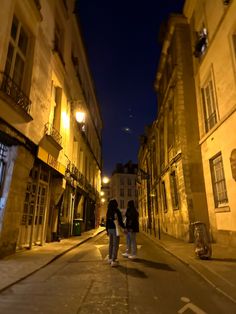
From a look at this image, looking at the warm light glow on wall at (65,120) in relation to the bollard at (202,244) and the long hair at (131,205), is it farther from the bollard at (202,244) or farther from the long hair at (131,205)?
the bollard at (202,244)

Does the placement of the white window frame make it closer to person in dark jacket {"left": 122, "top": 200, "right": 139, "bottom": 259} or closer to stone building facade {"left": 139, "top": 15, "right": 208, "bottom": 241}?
stone building facade {"left": 139, "top": 15, "right": 208, "bottom": 241}

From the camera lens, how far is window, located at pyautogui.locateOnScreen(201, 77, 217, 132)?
471 inches

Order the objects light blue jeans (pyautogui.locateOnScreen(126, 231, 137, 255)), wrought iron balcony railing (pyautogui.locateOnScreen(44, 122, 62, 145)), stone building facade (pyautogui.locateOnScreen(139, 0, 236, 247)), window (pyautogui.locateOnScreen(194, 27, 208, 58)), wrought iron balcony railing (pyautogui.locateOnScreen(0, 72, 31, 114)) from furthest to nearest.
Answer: window (pyautogui.locateOnScreen(194, 27, 208, 58)), wrought iron balcony railing (pyautogui.locateOnScreen(44, 122, 62, 145)), stone building facade (pyautogui.locateOnScreen(139, 0, 236, 247)), light blue jeans (pyautogui.locateOnScreen(126, 231, 137, 255)), wrought iron balcony railing (pyautogui.locateOnScreen(0, 72, 31, 114))

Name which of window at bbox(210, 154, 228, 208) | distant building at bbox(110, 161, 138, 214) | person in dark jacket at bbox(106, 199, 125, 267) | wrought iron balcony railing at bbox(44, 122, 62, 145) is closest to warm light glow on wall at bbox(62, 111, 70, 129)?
wrought iron balcony railing at bbox(44, 122, 62, 145)

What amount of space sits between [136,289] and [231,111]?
24.8 feet

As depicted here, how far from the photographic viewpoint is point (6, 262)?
22.0ft

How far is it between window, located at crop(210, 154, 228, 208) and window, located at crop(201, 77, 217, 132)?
179cm

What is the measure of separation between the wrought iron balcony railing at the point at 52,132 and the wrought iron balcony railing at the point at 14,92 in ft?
5.93

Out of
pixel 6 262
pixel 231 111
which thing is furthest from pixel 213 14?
pixel 6 262

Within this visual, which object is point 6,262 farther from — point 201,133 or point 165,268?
point 201,133

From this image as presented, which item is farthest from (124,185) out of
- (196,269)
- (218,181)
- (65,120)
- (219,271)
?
(219,271)

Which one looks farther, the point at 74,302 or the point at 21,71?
the point at 21,71

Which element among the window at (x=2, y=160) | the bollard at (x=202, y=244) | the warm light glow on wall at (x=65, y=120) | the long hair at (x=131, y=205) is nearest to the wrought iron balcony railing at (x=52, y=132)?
the warm light glow on wall at (x=65, y=120)

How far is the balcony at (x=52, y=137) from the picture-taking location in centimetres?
1056
